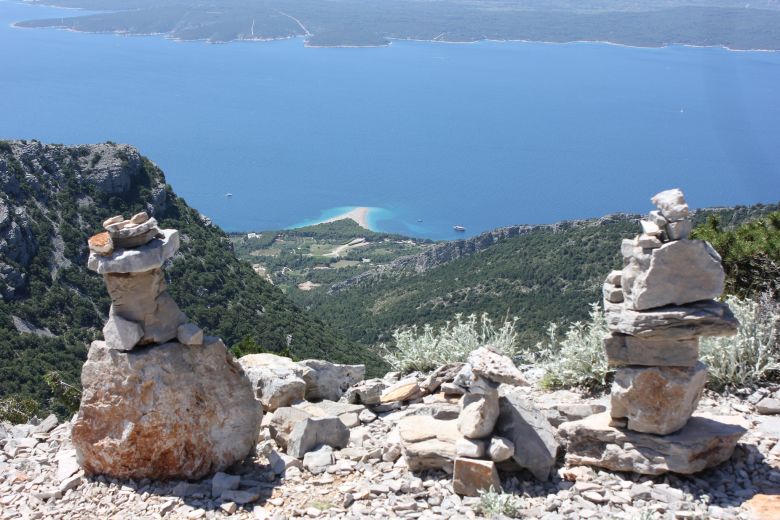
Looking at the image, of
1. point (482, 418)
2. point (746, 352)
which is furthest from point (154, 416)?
point (746, 352)

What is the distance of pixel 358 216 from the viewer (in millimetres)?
114438

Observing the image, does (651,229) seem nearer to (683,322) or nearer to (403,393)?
(683,322)

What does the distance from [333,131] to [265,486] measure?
16519cm

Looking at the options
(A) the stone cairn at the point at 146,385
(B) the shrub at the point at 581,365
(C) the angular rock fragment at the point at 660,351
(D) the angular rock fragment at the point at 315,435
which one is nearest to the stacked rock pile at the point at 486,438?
(D) the angular rock fragment at the point at 315,435

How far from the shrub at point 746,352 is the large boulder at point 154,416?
5840mm

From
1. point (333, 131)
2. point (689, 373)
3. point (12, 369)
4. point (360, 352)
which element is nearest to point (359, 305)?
point (360, 352)

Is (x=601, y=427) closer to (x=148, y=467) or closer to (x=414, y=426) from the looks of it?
(x=414, y=426)

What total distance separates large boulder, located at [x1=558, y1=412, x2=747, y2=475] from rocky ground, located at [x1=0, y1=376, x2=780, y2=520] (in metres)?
0.13

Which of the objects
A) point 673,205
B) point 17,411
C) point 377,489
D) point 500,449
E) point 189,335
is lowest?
point 17,411

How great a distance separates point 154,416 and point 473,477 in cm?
345

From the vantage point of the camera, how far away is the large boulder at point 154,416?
816 cm

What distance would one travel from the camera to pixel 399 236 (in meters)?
98.1

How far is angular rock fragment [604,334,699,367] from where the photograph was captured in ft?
24.9

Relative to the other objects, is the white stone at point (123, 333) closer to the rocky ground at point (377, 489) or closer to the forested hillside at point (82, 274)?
the rocky ground at point (377, 489)
